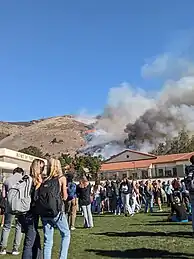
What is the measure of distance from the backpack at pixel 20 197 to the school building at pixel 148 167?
170 ft

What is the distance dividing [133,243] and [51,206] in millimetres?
3674

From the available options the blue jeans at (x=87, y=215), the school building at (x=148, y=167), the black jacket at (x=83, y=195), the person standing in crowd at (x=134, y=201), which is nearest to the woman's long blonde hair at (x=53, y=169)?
the black jacket at (x=83, y=195)

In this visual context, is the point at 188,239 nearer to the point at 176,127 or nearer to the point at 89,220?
the point at 89,220

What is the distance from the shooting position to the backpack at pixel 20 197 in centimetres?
703

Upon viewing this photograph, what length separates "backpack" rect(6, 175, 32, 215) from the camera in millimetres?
7027

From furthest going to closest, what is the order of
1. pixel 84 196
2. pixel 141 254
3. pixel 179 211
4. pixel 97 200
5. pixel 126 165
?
pixel 126 165 < pixel 97 200 < pixel 179 211 < pixel 84 196 < pixel 141 254

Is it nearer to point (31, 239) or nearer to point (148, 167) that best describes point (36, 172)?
point (31, 239)

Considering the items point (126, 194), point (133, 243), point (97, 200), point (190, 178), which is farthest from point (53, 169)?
point (97, 200)

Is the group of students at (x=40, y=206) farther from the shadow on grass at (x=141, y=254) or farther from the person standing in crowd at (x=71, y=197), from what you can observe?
the person standing in crowd at (x=71, y=197)

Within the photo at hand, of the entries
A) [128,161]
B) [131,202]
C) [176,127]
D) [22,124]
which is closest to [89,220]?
[131,202]

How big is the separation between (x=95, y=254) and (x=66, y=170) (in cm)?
546

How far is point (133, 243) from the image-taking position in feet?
31.7

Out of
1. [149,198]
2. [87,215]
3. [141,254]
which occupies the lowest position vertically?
[141,254]

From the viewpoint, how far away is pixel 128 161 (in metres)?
Result: 78.9
